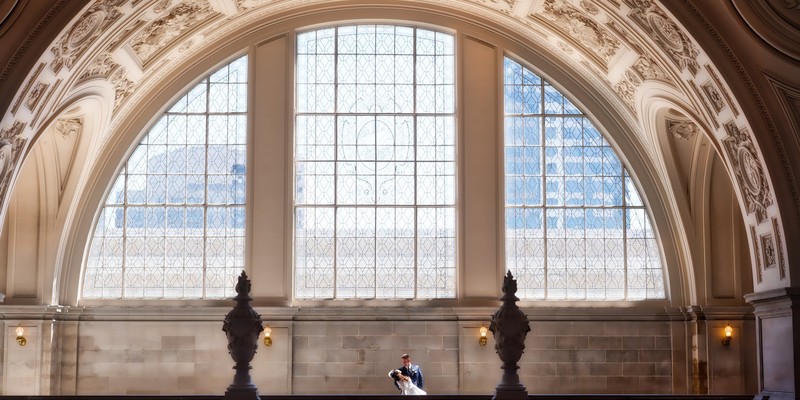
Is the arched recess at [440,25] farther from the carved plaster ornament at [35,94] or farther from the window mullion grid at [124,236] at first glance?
the carved plaster ornament at [35,94]

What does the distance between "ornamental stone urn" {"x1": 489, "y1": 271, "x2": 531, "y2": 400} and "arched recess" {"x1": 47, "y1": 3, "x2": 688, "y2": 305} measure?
10.6 metres

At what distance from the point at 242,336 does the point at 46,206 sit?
11.1m

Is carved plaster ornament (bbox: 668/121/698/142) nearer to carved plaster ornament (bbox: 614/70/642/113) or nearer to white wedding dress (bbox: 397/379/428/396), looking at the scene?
carved plaster ornament (bbox: 614/70/642/113)

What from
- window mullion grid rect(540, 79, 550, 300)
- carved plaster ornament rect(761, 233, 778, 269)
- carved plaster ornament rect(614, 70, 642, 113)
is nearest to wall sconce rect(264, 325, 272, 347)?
window mullion grid rect(540, 79, 550, 300)

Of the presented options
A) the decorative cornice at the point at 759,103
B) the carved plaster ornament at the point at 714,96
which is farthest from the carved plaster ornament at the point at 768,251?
the carved plaster ornament at the point at 714,96

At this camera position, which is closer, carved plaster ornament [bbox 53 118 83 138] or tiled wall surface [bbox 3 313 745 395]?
carved plaster ornament [bbox 53 118 83 138]

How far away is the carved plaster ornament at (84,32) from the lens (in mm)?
21625

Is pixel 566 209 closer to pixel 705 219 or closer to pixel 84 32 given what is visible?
pixel 705 219

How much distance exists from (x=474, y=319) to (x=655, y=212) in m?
5.00

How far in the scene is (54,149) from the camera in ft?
87.8

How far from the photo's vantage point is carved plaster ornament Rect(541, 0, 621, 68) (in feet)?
83.1

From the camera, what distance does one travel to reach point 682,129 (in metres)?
26.6

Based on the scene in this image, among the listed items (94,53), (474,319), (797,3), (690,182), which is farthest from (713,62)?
(94,53)

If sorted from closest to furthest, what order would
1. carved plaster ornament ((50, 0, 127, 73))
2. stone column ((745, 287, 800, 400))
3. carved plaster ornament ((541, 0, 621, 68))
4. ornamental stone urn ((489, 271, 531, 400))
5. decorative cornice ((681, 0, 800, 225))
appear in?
ornamental stone urn ((489, 271, 531, 400))
stone column ((745, 287, 800, 400))
decorative cornice ((681, 0, 800, 225))
carved plaster ornament ((50, 0, 127, 73))
carved plaster ornament ((541, 0, 621, 68))
